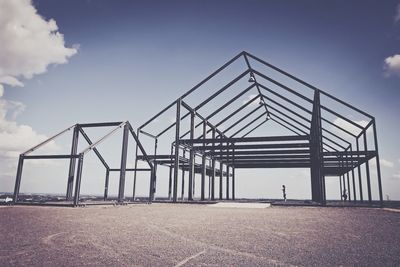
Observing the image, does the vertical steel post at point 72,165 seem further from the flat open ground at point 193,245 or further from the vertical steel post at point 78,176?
the flat open ground at point 193,245

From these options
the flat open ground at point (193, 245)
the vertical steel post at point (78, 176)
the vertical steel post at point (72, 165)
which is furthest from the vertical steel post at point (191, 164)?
the flat open ground at point (193, 245)

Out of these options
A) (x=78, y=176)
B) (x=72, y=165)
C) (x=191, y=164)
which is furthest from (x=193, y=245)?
(x=191, y=164)

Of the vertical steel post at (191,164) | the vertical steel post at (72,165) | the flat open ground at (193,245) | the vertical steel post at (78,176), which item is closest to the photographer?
the flat open ground at (193,245)

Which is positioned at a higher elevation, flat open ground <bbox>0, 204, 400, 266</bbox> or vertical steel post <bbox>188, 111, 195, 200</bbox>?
vertical steel post <bbox>188, 111, 195, 200</bbox>

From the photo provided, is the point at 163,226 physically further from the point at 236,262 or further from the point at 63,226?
the point at 236,262

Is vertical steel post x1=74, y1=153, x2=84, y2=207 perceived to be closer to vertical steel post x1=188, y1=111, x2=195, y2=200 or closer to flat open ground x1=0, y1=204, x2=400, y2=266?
flat open ground x1=0, y1=204, x2=400, y2=266

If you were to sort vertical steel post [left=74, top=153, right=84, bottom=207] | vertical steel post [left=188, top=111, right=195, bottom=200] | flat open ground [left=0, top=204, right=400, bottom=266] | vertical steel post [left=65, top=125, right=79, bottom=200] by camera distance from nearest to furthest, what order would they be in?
flat open ground [left=0, top=204, right=400, bottom=266], vertical steel post [left=74, top=153, right=84, bottom=207], vertical steel post [left=65, top=125, right=79, bottom=200], vertical steel post [left=188, top=111, right=195, bottom=200]

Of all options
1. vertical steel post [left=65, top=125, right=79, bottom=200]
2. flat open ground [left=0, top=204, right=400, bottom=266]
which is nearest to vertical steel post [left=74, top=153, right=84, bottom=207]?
vertical steel post [left=65, top=125, right=79, bottom=200]

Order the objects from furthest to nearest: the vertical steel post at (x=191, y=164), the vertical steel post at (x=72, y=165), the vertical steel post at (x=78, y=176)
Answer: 1. the vertical steel post at (x=191, y=164)
2. the vertical steel post at (x=72, y=165)
3. the vertical steel post at (x=78, y=176)

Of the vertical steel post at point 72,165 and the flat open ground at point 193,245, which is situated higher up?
the vertical steel post at point 72,165

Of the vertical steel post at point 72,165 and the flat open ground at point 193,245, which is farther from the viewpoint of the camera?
the vertical steel post at point 72,165

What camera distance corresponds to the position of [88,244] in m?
3.67

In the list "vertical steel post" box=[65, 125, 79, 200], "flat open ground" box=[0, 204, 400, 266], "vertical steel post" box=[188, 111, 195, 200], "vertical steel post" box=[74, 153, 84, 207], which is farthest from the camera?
"vertical steel post" box=[188, 111, 195, 200]

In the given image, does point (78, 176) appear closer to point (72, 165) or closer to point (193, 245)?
point (72, 165)
